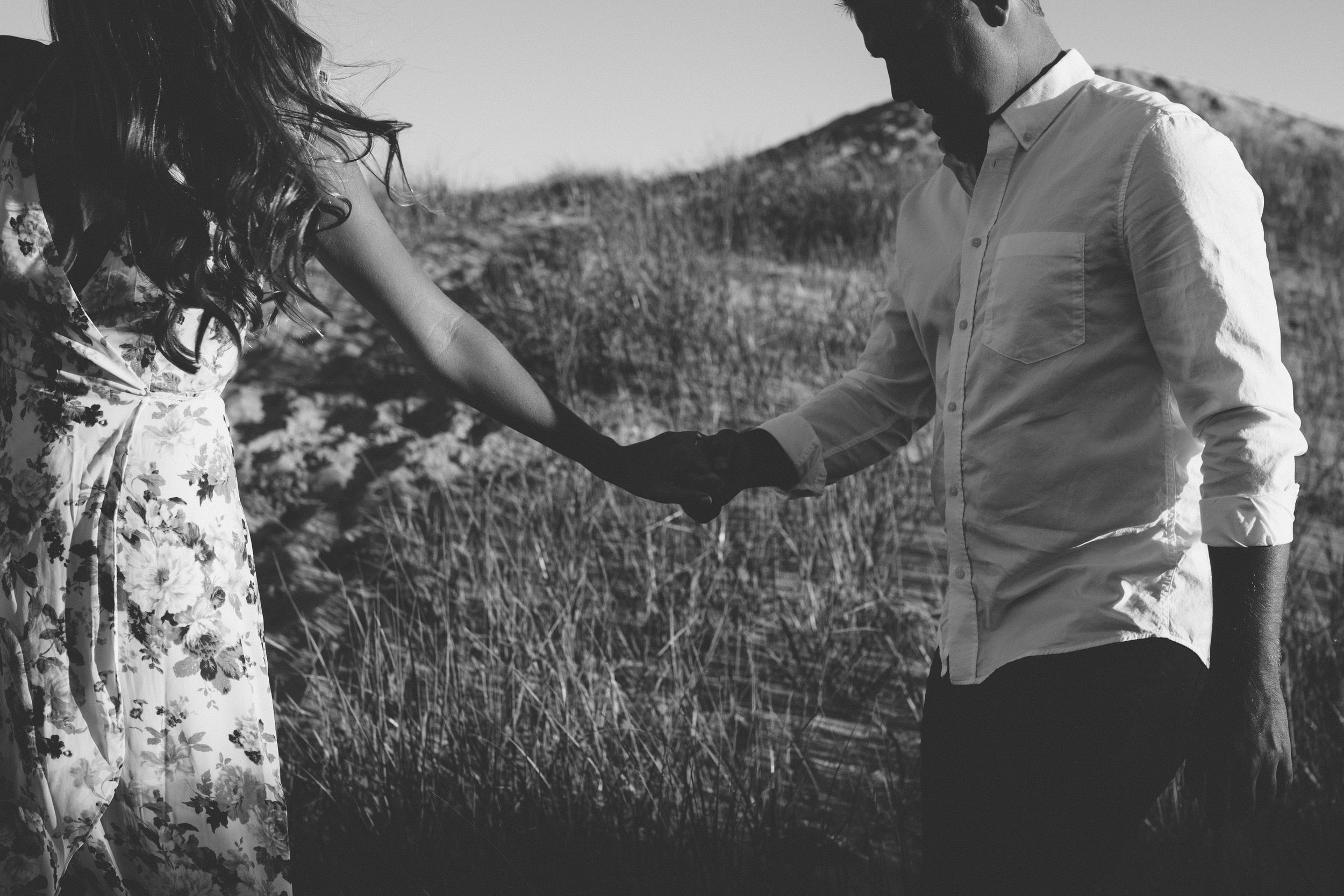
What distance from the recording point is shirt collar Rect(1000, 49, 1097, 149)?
1750 mm

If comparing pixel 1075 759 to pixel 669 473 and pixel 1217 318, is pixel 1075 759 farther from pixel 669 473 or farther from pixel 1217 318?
pixel 669 473

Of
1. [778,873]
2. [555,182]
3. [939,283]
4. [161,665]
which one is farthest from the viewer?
[555,182]

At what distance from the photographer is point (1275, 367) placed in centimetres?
146

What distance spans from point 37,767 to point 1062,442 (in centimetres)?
148

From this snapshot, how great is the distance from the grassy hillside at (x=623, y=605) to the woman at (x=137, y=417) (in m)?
0.33

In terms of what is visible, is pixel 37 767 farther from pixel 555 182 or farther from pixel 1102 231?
pixel 555 182

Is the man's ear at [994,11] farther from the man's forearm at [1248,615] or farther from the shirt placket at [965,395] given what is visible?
the man's forearm at [1248,615]

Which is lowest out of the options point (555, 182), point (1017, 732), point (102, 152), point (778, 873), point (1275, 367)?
point (778, 873)

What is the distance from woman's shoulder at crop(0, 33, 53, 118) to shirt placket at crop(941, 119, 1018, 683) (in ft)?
4.43

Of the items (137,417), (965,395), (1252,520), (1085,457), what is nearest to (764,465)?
(965,395)

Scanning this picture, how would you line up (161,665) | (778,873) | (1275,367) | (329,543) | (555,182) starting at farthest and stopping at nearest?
1. (555,182)
2. (329,543)
3. (778,873)
4. (161,665)
5. (1275,367)

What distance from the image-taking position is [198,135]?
1.54 metres

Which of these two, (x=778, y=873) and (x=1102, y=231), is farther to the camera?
(x=778, y=873)

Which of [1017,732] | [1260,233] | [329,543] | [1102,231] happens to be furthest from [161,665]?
[329,543]
